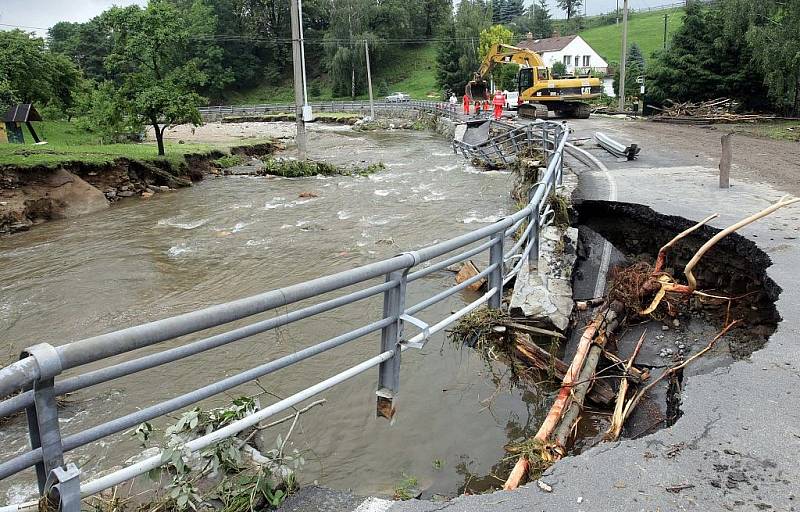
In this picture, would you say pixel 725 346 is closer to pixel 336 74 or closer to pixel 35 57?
pixel 35 57

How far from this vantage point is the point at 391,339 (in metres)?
3.43

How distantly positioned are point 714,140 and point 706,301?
1475cm

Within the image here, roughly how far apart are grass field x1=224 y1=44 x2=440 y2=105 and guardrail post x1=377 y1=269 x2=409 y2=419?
71.6 meters

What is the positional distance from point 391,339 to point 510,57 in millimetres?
28656

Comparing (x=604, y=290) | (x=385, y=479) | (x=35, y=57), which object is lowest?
(x=385, y=479)

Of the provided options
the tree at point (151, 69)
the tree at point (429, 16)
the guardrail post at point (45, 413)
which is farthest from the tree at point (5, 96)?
the tree at point (429, 16)

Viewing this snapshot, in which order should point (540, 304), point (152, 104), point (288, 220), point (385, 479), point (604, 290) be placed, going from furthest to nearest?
1. point (152, 104)
2. point (288, 220)
3. point (604, 290)
4. point (540, 304)
5. point (385, 479)

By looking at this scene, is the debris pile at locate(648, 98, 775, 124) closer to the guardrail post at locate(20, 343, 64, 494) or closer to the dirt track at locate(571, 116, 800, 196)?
the dirt track at locate(571, 116, 800, 196)

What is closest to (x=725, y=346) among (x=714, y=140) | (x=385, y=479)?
(x=385, y=479)

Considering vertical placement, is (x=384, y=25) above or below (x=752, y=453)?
above

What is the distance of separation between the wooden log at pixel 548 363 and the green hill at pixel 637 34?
7237 cm

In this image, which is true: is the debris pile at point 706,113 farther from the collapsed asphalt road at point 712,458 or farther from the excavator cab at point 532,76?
the collapsed asphalt road at point 712,458

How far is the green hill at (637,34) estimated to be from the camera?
74.6 metres

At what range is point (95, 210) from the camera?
16359 mm
